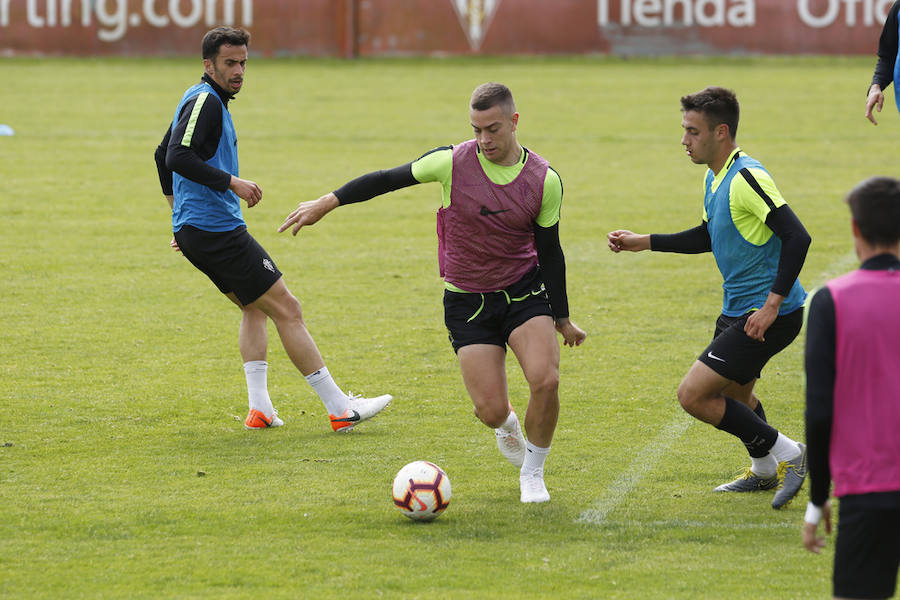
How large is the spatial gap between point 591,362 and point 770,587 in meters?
4.27

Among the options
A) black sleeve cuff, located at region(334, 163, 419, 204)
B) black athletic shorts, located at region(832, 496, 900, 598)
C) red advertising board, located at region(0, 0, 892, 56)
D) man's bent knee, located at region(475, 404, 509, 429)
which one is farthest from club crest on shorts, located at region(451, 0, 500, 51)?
black athletic shorts, located at region(832, 496, 900, 598)

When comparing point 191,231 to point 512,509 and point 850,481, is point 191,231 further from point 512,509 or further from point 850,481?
point 850,481

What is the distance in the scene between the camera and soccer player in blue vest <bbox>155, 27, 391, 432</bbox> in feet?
24.6

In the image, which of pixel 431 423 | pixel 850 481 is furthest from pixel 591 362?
pixel 850 481

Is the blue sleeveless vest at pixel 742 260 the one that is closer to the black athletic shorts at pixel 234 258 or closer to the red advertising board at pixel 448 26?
the black athletic shorts at pixel 234 258

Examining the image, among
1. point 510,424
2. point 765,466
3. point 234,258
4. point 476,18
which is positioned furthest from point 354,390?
point 476,18

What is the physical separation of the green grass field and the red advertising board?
13.3m

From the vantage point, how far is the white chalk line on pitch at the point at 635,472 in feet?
20.3

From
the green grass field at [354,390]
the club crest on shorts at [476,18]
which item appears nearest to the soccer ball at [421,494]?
the green grass field at [354,390]

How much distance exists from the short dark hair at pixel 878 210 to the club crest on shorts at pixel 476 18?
3061 centimetres

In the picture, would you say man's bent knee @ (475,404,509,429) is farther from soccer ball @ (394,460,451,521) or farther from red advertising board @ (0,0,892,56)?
red advertising board @ (0,0,892,56)

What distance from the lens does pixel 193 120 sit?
7.44 meters

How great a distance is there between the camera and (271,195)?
16.3 m

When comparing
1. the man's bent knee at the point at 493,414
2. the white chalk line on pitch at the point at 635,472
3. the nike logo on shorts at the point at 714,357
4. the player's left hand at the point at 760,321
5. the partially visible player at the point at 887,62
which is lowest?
the white chalk line on pitch at the point at 635,472
